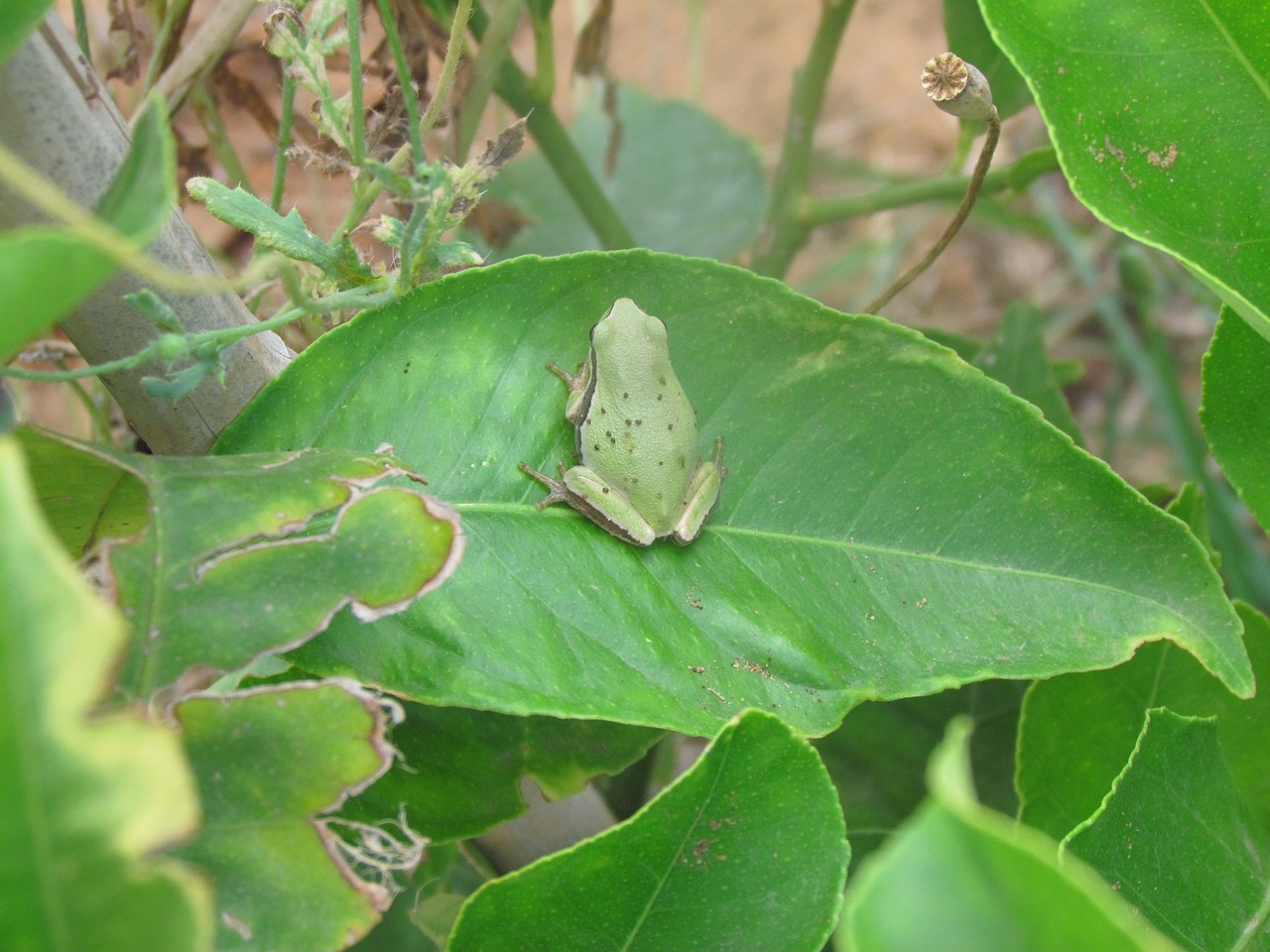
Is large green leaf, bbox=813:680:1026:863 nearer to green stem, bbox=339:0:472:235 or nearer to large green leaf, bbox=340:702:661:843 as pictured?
large green leaf, bbox=340:702:661:843

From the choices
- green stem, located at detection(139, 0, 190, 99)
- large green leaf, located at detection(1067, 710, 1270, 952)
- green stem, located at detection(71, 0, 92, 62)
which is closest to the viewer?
large green leaf, located at detection(1067, 710, 1270, 952)

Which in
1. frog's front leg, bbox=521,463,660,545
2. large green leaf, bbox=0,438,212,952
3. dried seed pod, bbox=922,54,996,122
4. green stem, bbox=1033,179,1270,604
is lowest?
green stem, bbox=1033,179,1270,604

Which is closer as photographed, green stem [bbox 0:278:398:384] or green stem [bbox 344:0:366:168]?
green stem [bbox 0:278:398:384]

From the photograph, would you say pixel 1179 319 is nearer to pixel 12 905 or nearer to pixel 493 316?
pixel 493 316

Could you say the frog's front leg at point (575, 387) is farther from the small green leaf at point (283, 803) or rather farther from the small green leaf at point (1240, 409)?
the small green leaf at point (1240, 409)

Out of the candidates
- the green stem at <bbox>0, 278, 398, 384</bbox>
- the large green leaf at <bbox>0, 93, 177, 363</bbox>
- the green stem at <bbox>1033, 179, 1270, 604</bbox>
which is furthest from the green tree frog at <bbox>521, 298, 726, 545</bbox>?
the green stem at <bbox>1033, 179, 1270, 604</bbox>

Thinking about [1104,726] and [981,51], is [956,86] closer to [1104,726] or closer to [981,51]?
[981,51]
